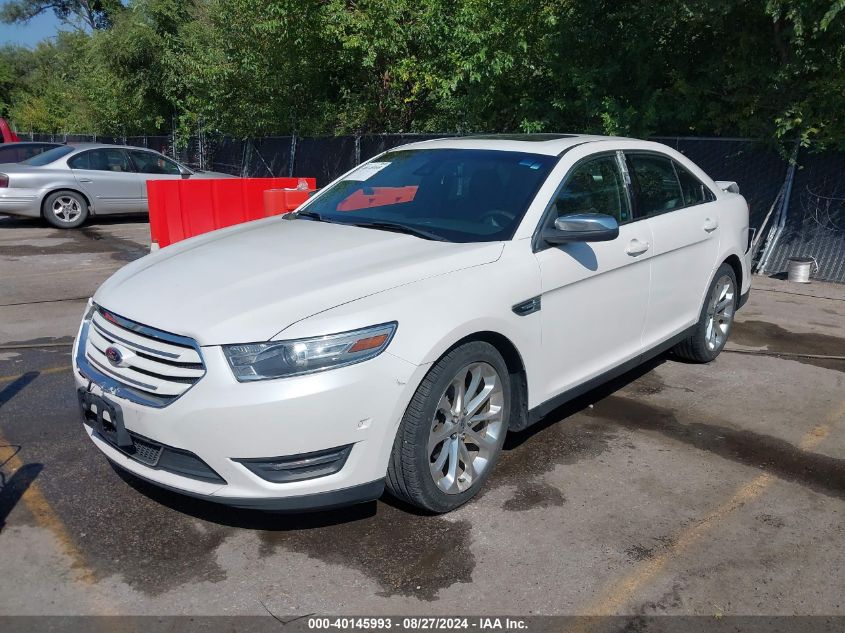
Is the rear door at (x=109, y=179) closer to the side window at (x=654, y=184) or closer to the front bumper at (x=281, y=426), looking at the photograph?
the side window at (x=654, y=184)

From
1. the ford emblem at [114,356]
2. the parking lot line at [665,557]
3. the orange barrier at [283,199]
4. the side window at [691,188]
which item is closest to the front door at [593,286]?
the side window at [691,188]

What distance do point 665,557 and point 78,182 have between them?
42.2 ft

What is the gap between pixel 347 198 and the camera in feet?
15.6

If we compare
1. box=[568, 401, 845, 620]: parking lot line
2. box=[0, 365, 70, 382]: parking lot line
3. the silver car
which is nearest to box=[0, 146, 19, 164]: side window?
the silver car

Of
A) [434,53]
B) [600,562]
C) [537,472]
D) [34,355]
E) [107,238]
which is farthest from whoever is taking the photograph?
[434,53]

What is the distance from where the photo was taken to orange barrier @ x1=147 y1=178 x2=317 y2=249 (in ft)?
31.1

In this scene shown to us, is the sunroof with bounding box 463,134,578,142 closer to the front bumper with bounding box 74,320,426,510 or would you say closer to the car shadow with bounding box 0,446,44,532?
the front bumper with bounding box 74,320,426,510

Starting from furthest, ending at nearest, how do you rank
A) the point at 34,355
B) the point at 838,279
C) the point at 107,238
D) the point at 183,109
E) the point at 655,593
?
1. the point at 183,109
2. the point at 107,238
3. the point at 838,279
4. the point at 34,355
5. the point at 655,593

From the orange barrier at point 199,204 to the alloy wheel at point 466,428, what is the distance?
6.44m

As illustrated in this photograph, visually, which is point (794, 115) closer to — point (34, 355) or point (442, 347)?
point (442, 347)

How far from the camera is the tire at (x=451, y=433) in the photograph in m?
3.27

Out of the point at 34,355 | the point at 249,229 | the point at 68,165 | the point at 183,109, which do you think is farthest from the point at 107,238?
the point at 183,109

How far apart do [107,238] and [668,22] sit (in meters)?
8.98

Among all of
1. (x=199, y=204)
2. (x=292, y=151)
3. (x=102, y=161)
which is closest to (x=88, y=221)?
(x=102, y=161)
